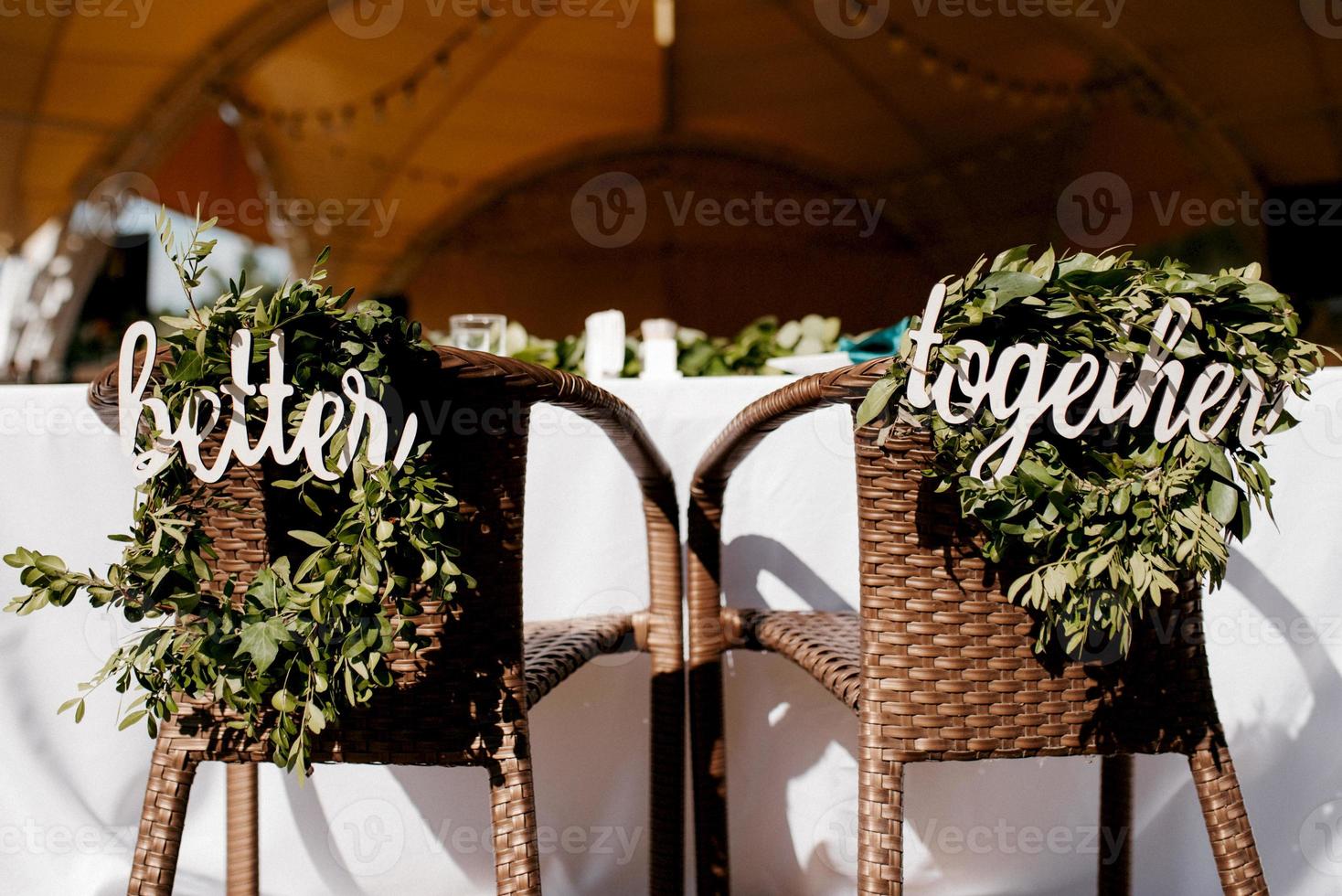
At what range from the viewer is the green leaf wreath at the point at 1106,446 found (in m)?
0.77

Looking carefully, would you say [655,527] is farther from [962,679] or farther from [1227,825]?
[1227,825]

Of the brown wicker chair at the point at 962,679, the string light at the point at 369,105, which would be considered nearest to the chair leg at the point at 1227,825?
the brown wicker chair at the point at 962,679

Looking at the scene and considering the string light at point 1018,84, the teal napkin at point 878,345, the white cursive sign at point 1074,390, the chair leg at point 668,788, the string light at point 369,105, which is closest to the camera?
the white cursive sign at point 1074,390

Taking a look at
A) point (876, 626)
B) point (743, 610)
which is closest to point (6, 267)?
point (743, 610)

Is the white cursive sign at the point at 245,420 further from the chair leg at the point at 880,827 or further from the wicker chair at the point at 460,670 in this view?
the chair leg at the point at 880,827

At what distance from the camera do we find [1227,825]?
887mm

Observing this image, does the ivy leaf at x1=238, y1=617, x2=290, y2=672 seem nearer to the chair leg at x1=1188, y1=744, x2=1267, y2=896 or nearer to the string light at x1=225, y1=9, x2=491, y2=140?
the chair leg at x1=1188, y1=744, x2=1267, y2=896

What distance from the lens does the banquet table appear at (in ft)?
4.35

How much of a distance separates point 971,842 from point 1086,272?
0.93m

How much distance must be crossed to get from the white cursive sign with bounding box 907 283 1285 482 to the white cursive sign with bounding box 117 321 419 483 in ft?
1.37

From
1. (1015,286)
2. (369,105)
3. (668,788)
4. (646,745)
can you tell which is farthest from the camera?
(369,105)

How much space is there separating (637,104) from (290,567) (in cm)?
694

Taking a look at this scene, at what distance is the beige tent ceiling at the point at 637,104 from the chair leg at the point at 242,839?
216 inches

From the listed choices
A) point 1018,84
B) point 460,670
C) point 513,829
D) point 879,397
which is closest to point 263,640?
point 460,670
